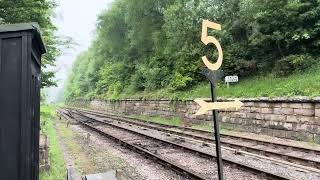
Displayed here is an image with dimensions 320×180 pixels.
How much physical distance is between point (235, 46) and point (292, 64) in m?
4.77

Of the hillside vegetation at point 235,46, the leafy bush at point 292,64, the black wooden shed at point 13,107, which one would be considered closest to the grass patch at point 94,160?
the black wooden shed at point 13,107

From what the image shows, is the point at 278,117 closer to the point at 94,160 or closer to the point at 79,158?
the point at 94,160

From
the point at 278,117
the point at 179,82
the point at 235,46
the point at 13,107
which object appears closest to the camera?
the point at 13,107

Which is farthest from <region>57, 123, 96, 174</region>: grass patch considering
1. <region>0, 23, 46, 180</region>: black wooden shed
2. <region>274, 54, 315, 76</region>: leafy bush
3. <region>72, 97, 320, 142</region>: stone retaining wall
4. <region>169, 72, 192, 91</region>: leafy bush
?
<region>169, 72, 192, 91</region>: leafy bush

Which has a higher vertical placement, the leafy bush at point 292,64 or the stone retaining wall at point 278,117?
the leafy bush at point 292,64

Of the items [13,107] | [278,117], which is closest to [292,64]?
[278,117]

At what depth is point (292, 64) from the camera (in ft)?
58.2

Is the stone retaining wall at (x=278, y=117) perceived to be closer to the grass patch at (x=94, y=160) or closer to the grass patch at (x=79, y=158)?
the grass patch at (x=94, y=160)

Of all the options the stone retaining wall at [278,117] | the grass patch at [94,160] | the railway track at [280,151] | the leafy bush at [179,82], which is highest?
the leafy bush at [179,82]

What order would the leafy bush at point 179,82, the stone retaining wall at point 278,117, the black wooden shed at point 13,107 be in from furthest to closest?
the leafy bush at point 179,82 → the stone retaining wall at point 278,117 → the black wooden shed at point 13,107

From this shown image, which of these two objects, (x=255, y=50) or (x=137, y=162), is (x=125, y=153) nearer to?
(x=137, y=162)

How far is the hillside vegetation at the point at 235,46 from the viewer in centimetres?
1708

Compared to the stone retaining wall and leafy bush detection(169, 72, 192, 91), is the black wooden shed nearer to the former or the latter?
the stone retaining wall

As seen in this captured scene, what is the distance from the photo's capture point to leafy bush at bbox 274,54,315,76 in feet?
56.1
